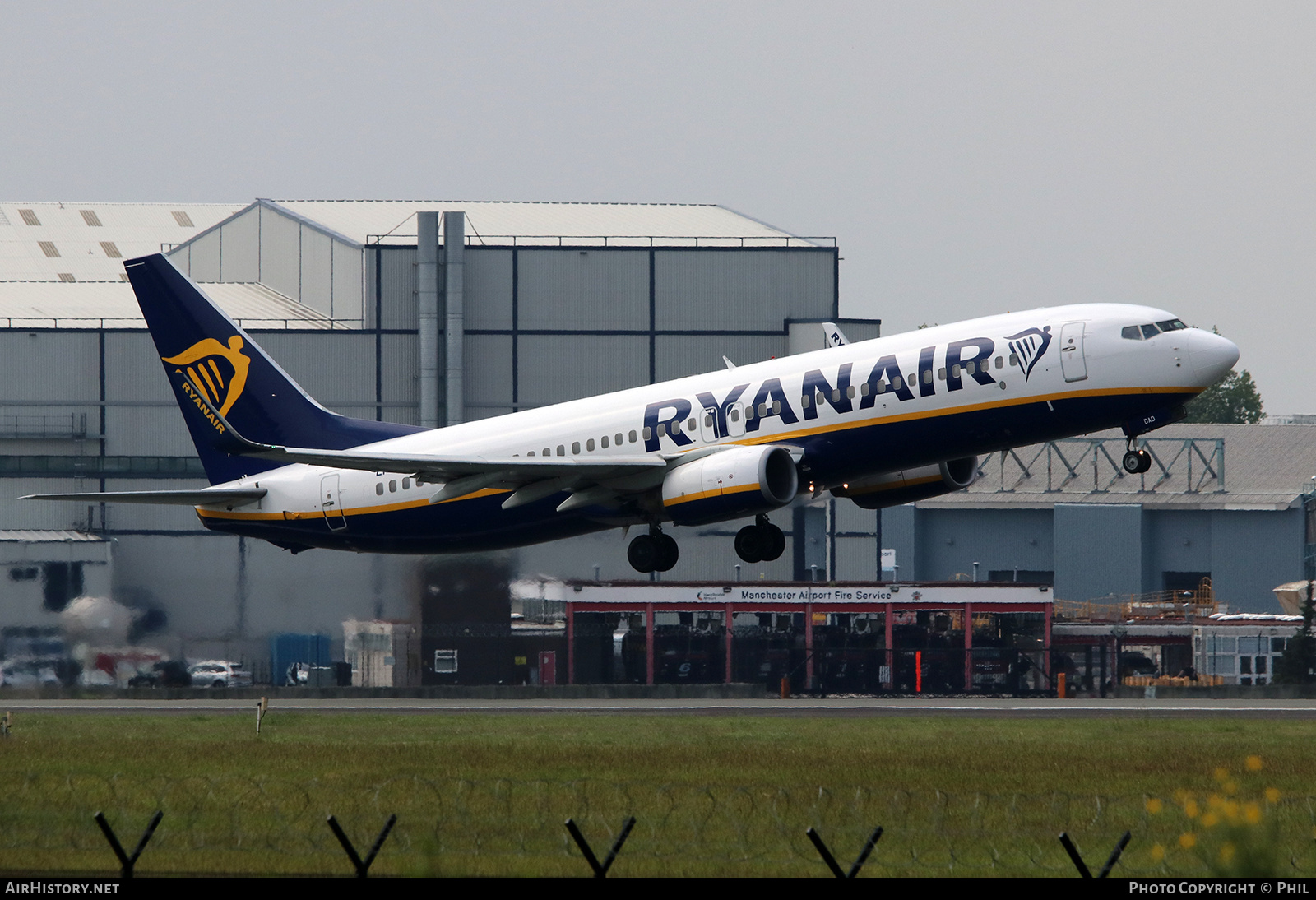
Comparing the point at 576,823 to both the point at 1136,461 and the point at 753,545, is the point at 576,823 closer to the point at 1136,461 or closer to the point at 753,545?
the point at 753,545

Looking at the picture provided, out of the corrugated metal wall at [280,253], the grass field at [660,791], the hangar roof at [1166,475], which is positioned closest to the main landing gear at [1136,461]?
the grass field at [660,791]

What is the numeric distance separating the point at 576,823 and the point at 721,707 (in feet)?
119

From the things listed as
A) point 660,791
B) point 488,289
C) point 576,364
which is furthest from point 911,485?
point 488,289

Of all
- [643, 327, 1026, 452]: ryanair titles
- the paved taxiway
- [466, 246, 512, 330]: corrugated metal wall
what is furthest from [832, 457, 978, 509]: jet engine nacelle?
[466, 246, 512, 330]: corrugated metal wall

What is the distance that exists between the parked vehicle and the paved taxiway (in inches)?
29.2

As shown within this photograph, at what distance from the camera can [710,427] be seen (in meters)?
42.9

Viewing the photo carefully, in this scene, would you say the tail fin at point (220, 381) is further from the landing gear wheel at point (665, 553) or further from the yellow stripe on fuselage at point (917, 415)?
the landing gear wheel at point (665, 553)

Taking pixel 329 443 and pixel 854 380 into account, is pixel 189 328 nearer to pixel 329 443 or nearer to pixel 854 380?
pixel 329 443

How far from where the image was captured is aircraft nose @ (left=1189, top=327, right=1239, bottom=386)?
1529 inches

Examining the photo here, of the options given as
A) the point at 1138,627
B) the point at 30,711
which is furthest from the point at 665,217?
the point at 30,711

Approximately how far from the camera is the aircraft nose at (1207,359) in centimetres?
3884

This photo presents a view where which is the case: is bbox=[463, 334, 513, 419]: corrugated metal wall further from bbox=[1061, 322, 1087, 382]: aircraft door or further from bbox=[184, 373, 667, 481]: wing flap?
bbox=[1061, 322, 1087, 382]: aircraft door

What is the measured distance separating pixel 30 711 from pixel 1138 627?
6311 cm

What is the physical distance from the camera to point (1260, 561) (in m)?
125
